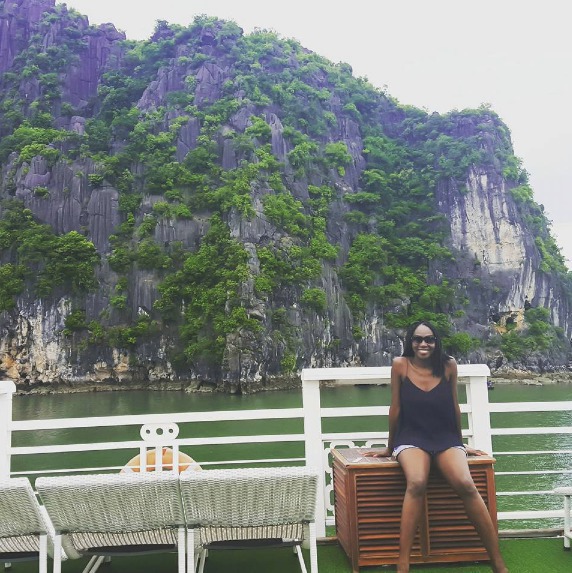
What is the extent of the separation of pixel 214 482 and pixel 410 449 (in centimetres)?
91

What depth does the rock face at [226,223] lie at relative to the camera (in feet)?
110

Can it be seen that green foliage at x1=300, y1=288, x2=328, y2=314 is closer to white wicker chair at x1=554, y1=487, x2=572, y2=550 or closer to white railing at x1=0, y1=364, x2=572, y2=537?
white railing at x1=0, y1=364, x2=572, y2=537

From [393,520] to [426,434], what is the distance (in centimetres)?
41

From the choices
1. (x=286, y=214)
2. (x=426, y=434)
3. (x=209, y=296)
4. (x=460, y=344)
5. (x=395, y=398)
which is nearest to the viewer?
(x=426, y=434)

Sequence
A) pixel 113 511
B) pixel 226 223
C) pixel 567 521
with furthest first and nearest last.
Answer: pixel 226 223, pixel 567 521, pixel 113 511

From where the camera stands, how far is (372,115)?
177 ft

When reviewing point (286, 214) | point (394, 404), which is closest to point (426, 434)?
point (394, 404)

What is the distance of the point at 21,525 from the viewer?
2254 mm

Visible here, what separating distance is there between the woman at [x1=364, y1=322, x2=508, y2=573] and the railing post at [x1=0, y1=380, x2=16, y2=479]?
1767 mm

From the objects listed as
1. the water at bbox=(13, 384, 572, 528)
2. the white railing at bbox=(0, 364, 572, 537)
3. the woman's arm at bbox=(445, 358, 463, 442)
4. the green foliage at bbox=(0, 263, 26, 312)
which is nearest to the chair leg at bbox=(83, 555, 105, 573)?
the white railing at bbox=(0, 364, 572, 537)

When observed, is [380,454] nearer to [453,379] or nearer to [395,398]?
[395,398]

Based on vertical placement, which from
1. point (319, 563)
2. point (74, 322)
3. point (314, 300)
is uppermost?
point (314, 300)

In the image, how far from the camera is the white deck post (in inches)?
121

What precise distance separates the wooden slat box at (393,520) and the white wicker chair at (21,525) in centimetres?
129
